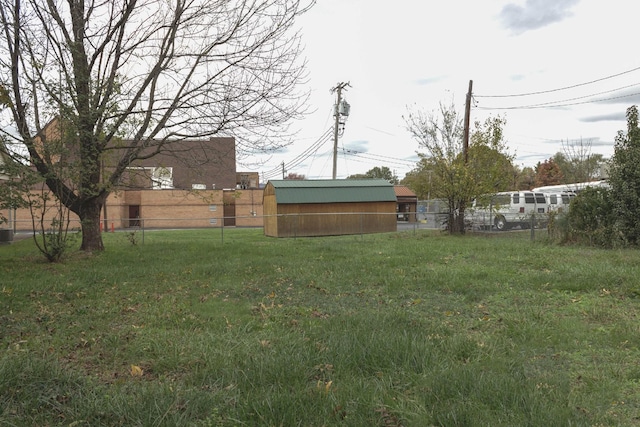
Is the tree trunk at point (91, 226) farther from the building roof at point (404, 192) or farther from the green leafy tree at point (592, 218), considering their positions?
the building roof at point (404, 192)

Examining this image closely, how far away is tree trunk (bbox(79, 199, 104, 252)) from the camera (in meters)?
14.1

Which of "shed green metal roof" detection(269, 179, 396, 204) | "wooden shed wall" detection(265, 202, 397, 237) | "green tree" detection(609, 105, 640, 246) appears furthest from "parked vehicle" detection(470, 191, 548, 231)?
"shed green metal roof" detection(269, 179, 396, 204)

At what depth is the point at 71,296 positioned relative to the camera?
7.92m

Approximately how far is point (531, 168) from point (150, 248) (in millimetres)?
82651

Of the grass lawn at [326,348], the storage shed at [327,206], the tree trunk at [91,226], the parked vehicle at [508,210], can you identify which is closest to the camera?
the grass lawn at [326,348]

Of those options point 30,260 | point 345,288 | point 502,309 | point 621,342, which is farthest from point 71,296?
point 621,342

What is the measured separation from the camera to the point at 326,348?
459cm

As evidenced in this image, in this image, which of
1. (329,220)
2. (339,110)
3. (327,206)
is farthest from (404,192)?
(329,220)

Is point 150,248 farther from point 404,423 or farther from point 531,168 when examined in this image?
point 531,168

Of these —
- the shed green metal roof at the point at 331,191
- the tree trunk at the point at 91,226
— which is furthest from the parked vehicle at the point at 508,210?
the tree trunk at the point at 91,226

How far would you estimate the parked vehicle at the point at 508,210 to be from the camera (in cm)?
2133

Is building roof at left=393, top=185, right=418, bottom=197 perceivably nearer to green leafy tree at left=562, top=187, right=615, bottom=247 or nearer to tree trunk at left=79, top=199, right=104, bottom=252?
green leafy tree at left=562, top=187, right=615, bottom=247

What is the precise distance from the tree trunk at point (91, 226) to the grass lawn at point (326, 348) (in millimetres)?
4480

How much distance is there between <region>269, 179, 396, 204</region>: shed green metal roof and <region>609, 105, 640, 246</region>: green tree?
1593 cm
